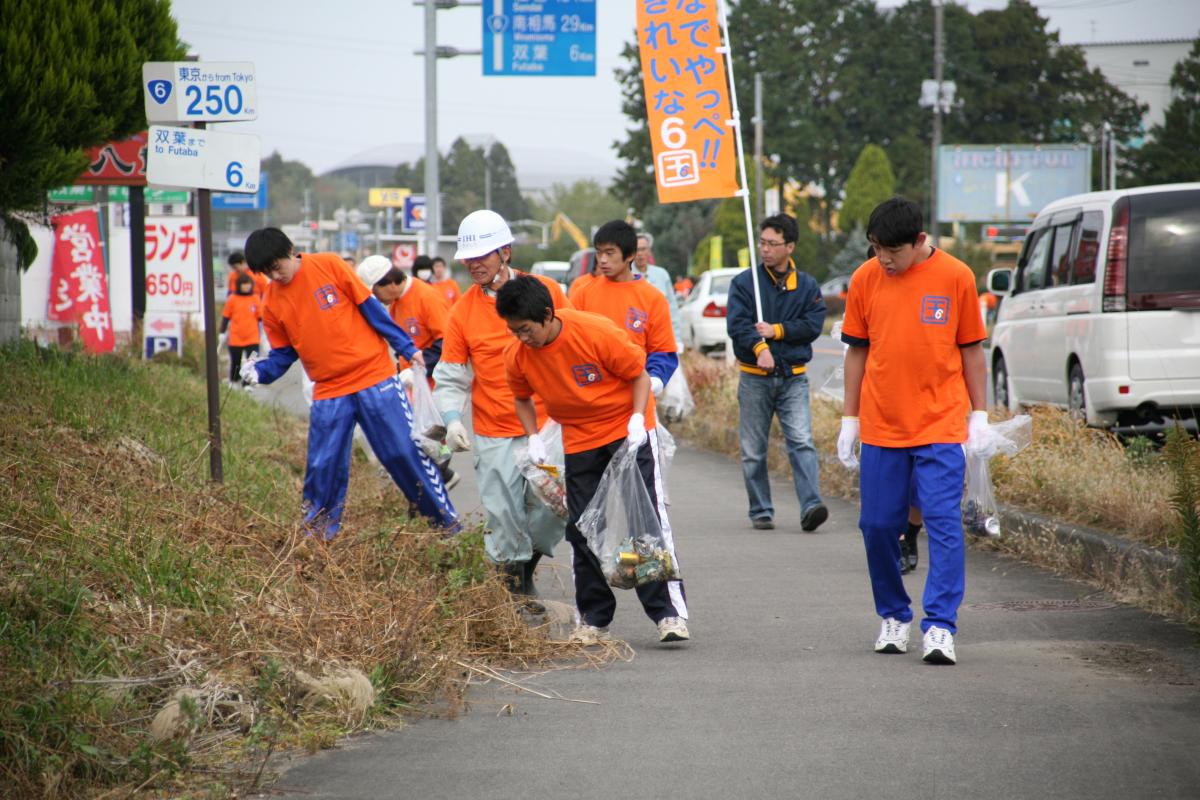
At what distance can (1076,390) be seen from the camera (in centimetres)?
1158

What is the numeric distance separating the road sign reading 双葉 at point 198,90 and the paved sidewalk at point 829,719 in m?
3.94

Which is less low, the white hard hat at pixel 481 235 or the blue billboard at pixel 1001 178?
the blue billboard at pixel 1001 178

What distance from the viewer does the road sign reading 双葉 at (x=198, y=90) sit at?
8641mm

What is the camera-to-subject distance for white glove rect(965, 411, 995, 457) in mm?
6254

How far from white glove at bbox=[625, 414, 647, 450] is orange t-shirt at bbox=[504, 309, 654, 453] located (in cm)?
12

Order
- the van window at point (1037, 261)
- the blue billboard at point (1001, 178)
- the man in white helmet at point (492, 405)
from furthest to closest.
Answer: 1. the blue billboard at point (1001, 178)
2. the van window at point (1037, 261)
3. the man in white helmet at point (492, 405)

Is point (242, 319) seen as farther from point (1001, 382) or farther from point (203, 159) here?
point (203, 159)

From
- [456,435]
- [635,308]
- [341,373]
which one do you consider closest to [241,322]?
[341,373]

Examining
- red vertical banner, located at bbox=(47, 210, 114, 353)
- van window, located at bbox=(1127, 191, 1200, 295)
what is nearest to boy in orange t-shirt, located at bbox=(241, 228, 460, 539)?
van window, located at bbox=(1127, 191, 1200, 295)

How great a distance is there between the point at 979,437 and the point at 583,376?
1.73 m

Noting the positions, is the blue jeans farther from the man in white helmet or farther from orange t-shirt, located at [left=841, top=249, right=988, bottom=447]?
orange t-shirt, located at [left=841, top=249, right=988, bottom=447]

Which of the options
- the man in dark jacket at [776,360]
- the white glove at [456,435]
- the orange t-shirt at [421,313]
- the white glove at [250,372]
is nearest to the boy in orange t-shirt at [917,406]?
the white glove at [456,435]

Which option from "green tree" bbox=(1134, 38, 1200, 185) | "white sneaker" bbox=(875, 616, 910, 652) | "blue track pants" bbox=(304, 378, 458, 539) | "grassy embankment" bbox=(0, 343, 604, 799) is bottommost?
"white sneaker" bbox=(875, 616, 910, 652)

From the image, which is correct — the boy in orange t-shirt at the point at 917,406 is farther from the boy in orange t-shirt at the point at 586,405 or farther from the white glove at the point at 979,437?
the boy in orange t-shirt at the point at 586,405
